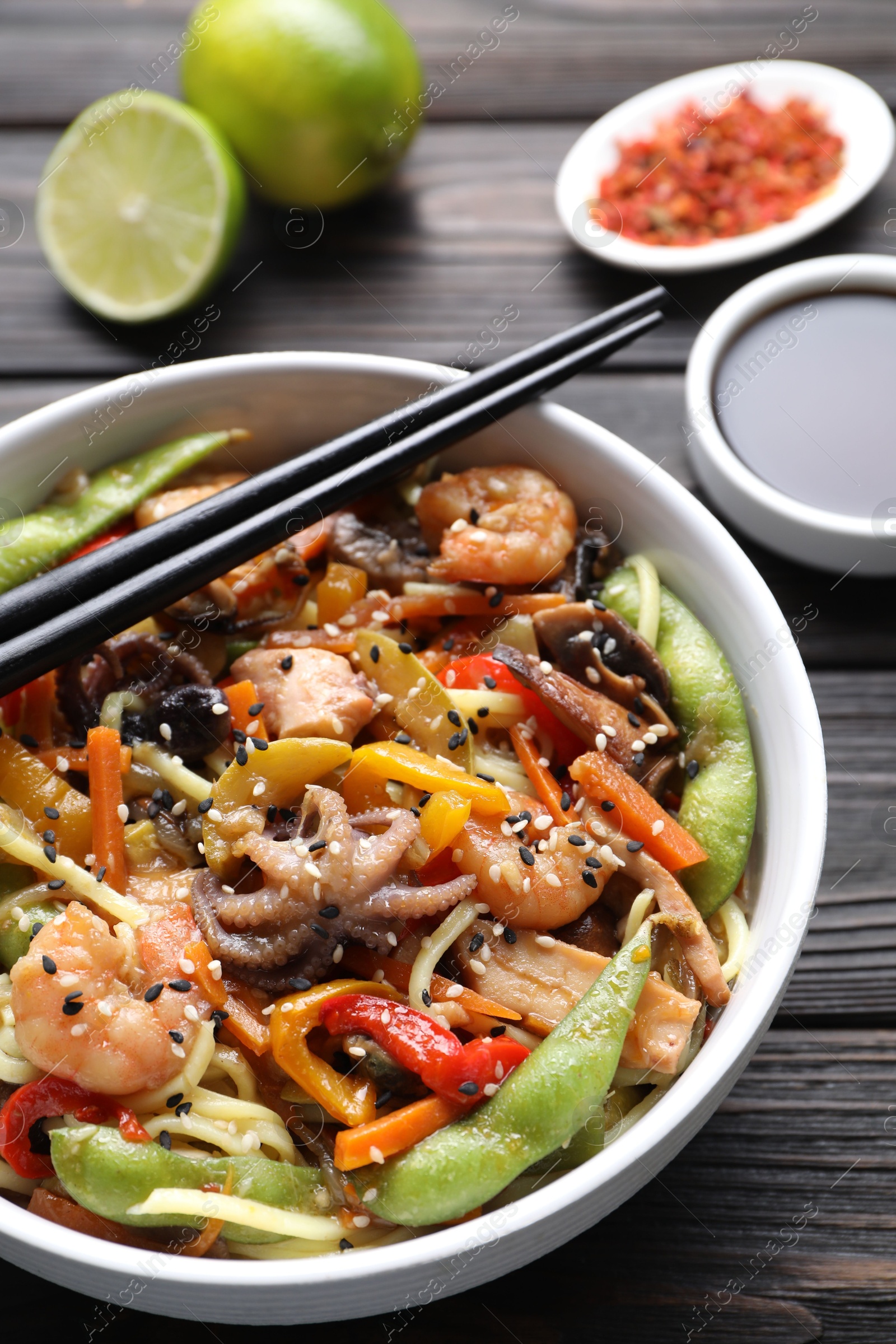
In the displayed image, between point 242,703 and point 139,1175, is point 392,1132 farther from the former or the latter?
point 242,703

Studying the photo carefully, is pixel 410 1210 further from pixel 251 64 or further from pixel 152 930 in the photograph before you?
pixel 251 64

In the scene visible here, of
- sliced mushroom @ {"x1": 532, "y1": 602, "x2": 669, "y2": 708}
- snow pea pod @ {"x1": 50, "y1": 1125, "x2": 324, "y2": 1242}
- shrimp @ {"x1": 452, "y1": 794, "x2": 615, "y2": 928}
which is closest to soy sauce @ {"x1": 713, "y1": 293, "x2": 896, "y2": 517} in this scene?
sliced mushroom @ {"x1": 532, "y1": 602, "x2": 669, "y2": 708}

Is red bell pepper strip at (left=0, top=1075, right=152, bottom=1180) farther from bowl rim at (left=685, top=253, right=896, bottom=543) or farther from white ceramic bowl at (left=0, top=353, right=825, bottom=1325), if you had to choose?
bowl rim at (left=685, top=253, right=896, bottom=543)

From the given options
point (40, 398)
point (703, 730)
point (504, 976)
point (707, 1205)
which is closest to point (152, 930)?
point (504, 976)

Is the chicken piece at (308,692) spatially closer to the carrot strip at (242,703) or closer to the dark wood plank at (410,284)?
the carrot strip at (242,703)

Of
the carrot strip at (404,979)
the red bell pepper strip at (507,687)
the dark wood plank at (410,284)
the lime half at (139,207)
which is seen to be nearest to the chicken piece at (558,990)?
the carrot strip at (404,979)
